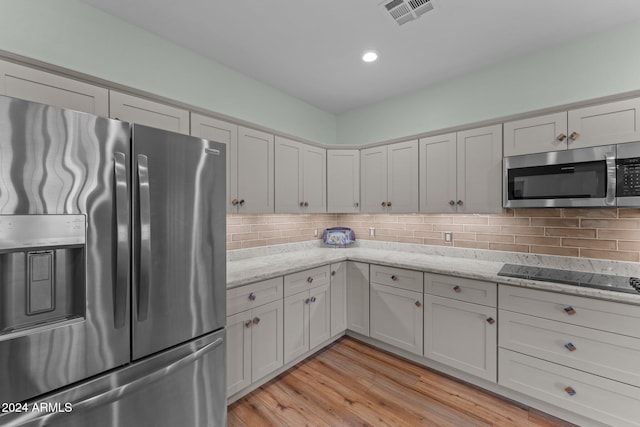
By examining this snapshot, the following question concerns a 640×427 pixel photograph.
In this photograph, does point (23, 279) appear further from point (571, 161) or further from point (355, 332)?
point (571, 161)

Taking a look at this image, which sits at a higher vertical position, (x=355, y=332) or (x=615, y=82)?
(x=615, y=82)

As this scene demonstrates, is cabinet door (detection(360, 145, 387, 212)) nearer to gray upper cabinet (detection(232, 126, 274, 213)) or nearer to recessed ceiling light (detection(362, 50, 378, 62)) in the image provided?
recessed ceiling light (detection(362, 50, 378, 62))

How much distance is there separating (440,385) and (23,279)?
268 cm

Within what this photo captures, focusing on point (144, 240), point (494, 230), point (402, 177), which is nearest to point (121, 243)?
point (144, 240)

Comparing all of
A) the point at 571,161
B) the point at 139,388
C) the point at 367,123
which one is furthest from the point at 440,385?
the point at 367,123

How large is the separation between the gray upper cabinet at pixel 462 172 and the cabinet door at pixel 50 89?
8.73 ft

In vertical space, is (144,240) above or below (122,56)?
below

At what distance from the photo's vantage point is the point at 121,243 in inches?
46.7

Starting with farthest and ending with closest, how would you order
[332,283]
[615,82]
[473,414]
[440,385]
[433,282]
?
[332,283], [433,282], [440,385], [615,82], [473,414]

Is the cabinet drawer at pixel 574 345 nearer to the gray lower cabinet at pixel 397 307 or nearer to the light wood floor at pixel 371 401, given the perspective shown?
the light wood floor at pixel 371 401

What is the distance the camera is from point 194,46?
2.30m

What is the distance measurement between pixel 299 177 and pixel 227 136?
923 millimetres

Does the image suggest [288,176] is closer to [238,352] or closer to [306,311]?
[306,311]

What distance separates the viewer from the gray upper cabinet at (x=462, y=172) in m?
2.44
